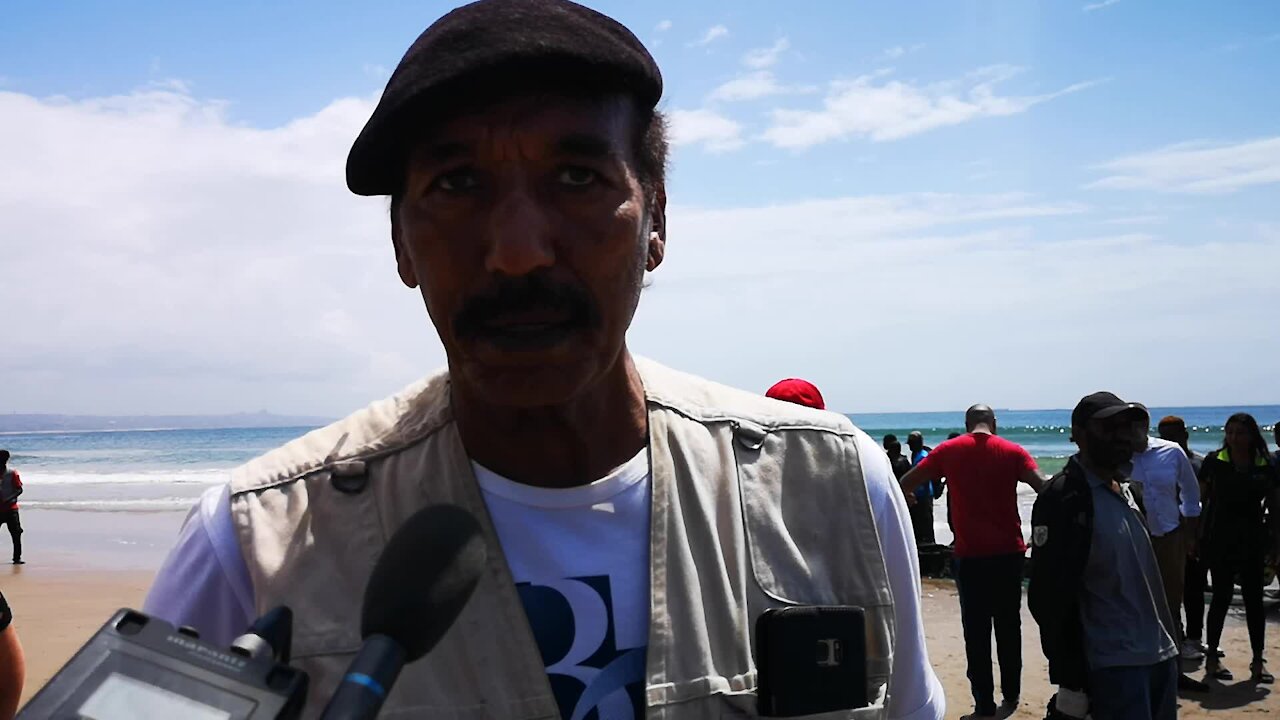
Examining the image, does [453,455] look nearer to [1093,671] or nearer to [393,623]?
[393,623]

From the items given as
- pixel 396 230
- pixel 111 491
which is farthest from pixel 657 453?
pixel 111 491

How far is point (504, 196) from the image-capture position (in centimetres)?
166

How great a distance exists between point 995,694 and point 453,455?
7.45 meters

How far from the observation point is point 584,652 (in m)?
1.69

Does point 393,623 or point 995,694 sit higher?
point 393,623

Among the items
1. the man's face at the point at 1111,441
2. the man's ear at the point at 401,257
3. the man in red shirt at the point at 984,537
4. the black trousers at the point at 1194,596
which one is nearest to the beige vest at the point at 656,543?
the man's ear at the point at 401,257

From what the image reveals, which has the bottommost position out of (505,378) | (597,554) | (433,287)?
(597,554)

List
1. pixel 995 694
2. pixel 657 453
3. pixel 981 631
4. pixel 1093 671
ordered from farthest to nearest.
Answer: pixel 995 694 < pixel 981 631 < pixel 1093 671 < pixel 657 453

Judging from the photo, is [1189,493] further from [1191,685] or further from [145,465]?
[145,465]

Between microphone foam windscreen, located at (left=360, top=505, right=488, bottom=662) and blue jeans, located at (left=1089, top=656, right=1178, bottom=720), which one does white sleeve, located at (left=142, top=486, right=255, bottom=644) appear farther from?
blue jeans, located at (left=1089, top=656, right=1178, bottom=720)

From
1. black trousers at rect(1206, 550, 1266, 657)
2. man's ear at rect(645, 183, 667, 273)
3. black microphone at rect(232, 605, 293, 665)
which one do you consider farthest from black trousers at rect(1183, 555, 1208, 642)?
black microphone at rect(232, 605, 293, 665)

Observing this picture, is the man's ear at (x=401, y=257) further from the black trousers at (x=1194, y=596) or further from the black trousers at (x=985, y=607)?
the black trousers at (x=1194, y=596)

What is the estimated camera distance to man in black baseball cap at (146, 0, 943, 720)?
1633 millimetres

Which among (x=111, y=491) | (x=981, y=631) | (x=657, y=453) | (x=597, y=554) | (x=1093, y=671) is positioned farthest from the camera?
(x=111, y=491)
